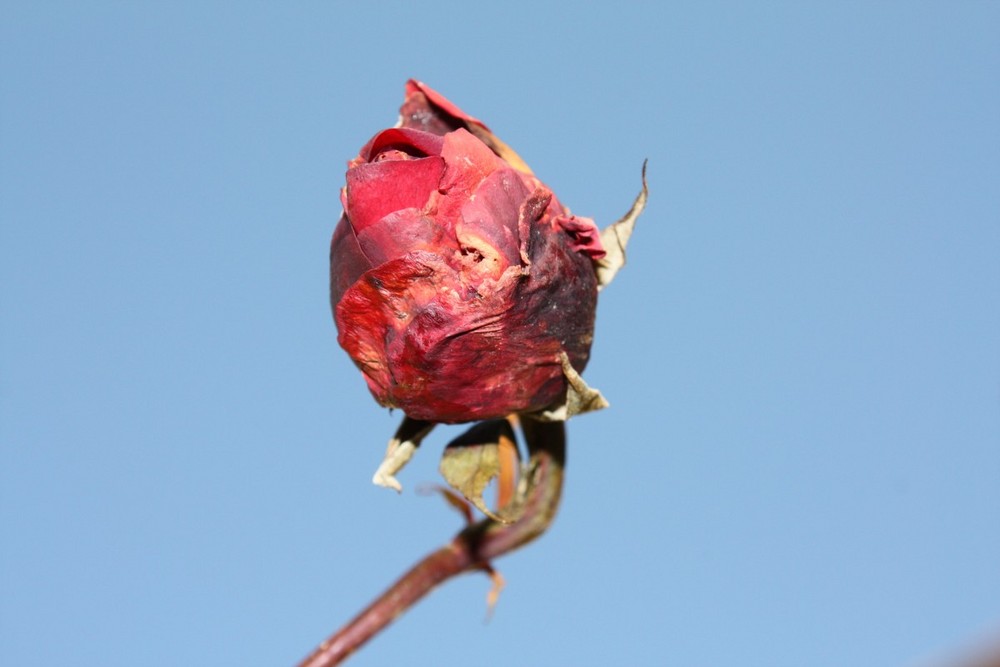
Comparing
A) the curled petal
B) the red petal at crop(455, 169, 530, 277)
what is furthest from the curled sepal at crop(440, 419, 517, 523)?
the red petal at crop(455, 169, 530, 277)

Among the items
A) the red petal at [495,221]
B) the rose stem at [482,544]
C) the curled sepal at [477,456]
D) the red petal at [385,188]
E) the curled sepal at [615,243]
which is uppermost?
the red petal at [385,188]

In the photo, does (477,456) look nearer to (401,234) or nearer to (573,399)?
(573,399)

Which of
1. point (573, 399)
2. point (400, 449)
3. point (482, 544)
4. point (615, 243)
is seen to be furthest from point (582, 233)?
→ point (482, 544)

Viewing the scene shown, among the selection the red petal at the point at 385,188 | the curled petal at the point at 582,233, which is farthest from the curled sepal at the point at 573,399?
the red petal at the point at 385,188

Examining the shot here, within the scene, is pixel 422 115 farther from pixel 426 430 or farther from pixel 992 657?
pixel 992 657

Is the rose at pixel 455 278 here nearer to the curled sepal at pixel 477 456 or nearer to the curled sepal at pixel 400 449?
the curled sepal at pixel 400 449

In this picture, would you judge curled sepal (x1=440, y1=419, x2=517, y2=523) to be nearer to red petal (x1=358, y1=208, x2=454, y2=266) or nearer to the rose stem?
the rose stem
